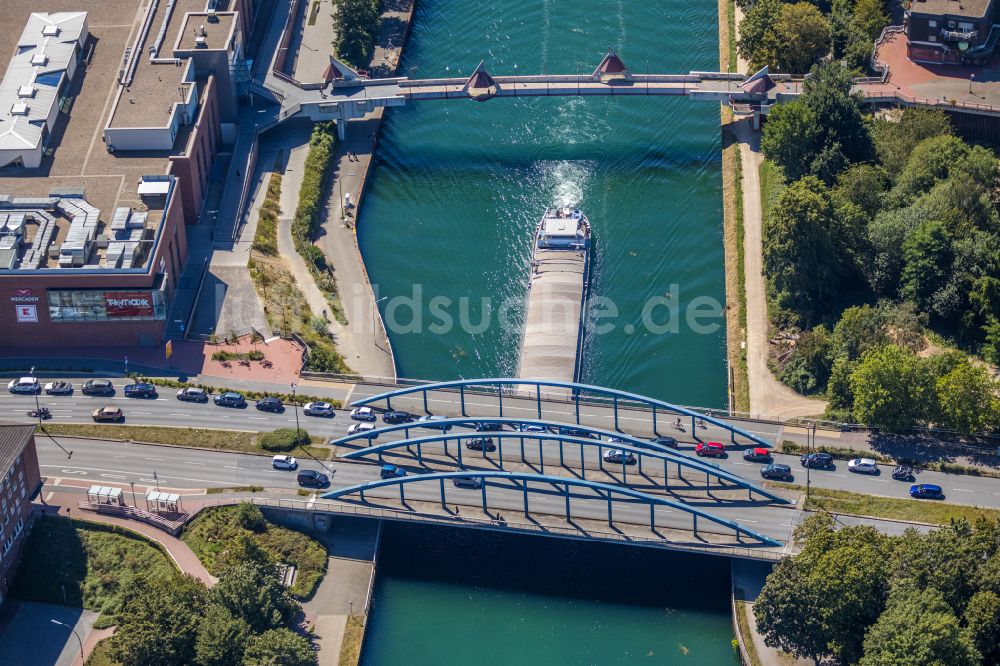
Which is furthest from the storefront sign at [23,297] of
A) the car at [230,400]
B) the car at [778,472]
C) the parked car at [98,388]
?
the car at [778,472]

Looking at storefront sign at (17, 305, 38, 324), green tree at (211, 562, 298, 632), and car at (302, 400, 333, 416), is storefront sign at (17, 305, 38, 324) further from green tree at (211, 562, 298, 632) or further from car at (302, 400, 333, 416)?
green tree at (211, 562, 298, 632)

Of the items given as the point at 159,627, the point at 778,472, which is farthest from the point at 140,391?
the point at 778,472

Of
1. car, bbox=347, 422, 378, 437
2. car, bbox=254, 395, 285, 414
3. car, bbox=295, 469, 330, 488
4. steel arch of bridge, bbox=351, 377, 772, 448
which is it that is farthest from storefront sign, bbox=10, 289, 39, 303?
car, bbox=347, 422, 378, 437

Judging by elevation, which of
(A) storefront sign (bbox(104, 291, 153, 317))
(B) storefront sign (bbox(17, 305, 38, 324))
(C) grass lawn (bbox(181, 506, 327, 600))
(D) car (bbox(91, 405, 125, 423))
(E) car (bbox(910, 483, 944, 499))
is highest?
(A) storefront sign (bbox(104, 291, 153, 317))

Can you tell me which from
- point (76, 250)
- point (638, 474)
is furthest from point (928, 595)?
point (76, 250)

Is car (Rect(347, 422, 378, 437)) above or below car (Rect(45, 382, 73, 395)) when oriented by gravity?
below

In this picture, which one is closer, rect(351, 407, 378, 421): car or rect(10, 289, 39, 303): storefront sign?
rect(351, 407, 378, 421): car

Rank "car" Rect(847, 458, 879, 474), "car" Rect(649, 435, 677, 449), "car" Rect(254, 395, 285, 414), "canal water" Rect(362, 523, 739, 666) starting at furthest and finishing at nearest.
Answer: "car" Rect(254, 395, 285, 414) < "car" Rect(649, 435, 677, 449) < "car" Rect(847, 458, 879, 474) < "canal water" Rect(362, 523, 739, 666)

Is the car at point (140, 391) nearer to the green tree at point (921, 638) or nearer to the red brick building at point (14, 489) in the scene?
the red brick building at point (14, 489)
